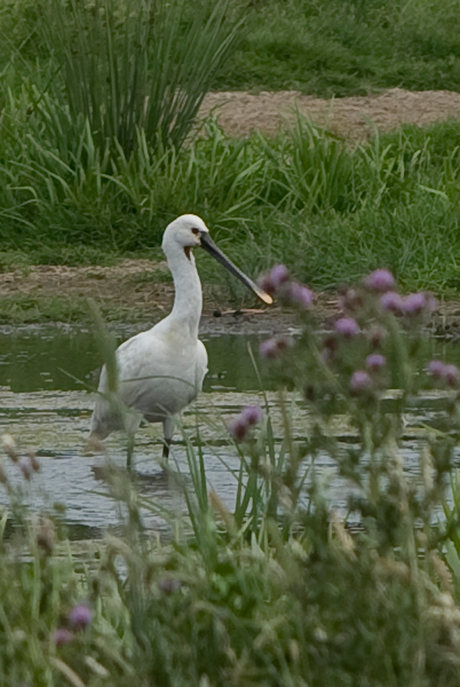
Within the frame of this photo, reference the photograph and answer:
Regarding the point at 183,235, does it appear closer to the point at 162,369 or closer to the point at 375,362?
the point at 162,369

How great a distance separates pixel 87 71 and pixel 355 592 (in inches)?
324

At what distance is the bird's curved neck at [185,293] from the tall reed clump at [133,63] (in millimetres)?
3267

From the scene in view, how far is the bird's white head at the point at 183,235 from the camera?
7.63 metres

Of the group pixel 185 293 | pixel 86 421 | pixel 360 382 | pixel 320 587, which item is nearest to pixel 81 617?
pixel 320 587

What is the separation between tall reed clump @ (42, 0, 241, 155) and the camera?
10617 mm

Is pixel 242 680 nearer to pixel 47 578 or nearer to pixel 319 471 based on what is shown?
pixel 47 578

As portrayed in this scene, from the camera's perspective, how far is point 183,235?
7.64m

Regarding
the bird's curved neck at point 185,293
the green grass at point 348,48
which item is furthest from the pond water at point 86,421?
the green grass at point 348,48

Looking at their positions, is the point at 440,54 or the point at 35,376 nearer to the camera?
the point at 35,376

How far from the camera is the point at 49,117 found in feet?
36.2

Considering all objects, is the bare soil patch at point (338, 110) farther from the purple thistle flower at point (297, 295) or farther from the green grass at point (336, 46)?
the purple thistle flower at point (297, 295)

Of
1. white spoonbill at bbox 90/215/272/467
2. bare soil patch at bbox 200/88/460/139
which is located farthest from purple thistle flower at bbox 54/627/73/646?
bare soil patch at bbox 200/88/460/139

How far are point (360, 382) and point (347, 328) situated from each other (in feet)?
0.42

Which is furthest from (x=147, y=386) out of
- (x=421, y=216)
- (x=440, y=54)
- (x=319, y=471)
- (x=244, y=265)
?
(x=440, y=54)
